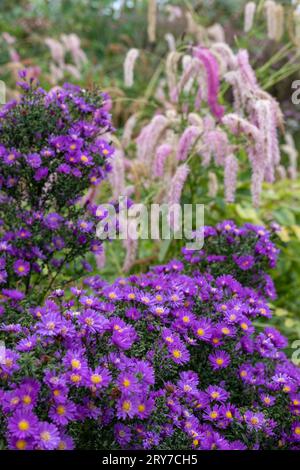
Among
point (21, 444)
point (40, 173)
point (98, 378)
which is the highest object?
→ point (40, 173)

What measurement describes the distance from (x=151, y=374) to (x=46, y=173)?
0.92 meters

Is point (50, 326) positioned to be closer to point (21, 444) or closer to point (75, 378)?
point (75, 378)

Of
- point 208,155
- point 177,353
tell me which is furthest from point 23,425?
point 208,155

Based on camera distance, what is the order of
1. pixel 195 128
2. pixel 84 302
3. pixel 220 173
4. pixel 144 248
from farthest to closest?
1. pixel 144 248
2. pixel 220 173
3. pixel 195 128
4. pixel 84 302

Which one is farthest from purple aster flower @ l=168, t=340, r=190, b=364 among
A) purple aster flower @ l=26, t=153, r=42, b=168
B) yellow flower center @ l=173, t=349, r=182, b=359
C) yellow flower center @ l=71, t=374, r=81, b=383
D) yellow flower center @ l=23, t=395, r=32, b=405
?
purple aster flower @ l=26, t=153, r=42, b=168

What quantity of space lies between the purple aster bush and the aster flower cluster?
0.79ft

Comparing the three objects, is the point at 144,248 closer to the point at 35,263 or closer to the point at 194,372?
the point at 35,263

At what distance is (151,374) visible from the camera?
1.41 meters

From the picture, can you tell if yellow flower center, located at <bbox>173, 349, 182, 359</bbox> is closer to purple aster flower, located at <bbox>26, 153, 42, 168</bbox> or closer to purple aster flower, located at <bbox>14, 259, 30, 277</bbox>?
purple aster flower, located at <bbox>14, 259, 30, 277</bbox>

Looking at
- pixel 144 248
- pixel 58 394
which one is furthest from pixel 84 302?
pixel 144 248

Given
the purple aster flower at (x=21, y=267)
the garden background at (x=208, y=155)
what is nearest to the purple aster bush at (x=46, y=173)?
the purple aster flower at (x=21, y=267)

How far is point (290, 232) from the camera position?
3467mm

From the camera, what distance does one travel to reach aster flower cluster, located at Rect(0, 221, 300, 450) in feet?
4.18
